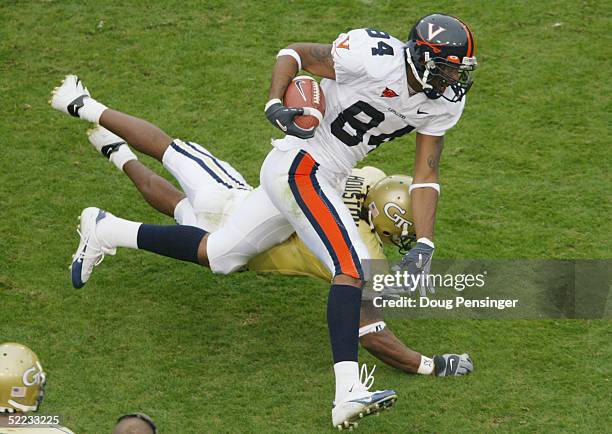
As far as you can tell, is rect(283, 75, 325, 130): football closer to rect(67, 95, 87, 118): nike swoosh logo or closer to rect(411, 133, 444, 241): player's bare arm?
rect(411, 133, 444, 241): player's bare arm

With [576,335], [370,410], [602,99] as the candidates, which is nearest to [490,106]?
[602,99]

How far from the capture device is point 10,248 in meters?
6.89

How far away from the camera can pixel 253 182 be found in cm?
757

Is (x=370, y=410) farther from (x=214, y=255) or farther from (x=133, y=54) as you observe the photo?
(x=133, y=54)

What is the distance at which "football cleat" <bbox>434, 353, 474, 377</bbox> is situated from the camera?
19.9 feet

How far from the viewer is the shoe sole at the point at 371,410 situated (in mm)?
5387

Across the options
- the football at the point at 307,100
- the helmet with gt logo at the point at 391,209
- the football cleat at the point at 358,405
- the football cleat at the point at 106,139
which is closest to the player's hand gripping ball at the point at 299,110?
the football at the point at 307,100

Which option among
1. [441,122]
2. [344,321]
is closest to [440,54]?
[441,122]

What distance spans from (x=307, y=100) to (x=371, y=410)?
59.9 inches

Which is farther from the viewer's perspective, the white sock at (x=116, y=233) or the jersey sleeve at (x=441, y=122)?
the white sock at (x=116, y=233)

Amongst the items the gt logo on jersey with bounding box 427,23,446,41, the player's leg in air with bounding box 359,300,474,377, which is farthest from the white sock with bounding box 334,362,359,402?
the gt logo on jersey with bounding box 427,23,446,41

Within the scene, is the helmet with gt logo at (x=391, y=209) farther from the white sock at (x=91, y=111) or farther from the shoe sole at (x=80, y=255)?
the white sock at (x=91, y=111)

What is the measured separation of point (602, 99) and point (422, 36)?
2.95m

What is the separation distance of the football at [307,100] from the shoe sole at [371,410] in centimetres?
135
